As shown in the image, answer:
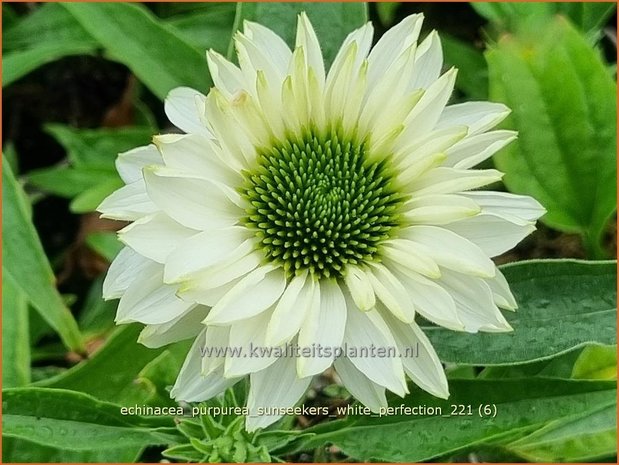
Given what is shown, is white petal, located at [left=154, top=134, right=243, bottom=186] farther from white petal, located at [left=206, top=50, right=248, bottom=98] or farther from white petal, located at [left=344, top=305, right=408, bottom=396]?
white petal, located at [left=344, top=305, right=408, bottom=396]

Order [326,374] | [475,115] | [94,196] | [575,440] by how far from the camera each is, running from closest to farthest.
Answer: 1. [475,115]
2. [575,440]
3. [326,374]
4. [94,196]

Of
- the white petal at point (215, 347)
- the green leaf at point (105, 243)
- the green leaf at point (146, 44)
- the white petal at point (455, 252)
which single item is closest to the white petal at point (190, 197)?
the white petal at point (215, 347)

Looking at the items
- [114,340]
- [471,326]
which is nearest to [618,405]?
[471,326]

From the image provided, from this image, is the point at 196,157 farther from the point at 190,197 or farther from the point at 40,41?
the point at 40,41

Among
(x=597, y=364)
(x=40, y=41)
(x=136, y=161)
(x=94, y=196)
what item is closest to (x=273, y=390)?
(x=136, y=161)

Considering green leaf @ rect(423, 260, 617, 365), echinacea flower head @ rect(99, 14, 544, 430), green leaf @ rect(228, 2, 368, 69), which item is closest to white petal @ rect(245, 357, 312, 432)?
echinacea flower head @ rect(99, 14, 544, 430)

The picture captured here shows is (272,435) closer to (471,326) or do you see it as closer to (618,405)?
(471,326)

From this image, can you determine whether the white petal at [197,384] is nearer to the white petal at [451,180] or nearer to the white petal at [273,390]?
the white petal at [273,390]
